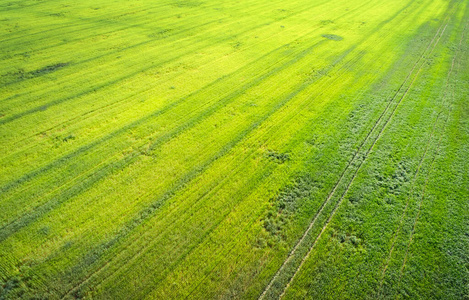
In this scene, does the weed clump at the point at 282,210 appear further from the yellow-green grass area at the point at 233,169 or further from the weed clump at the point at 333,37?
the weed clump at the point at 333,37

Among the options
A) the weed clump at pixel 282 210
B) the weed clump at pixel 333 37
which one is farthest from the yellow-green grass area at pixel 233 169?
the weed clump at pixel 333 37

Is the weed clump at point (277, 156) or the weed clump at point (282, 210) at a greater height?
the weed clump at point (277, 156)

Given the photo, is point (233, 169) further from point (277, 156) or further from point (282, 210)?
point (282, 210)

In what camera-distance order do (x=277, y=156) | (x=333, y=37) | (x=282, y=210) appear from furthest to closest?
1. (x=333, y=37)
2. (x=277, y=156)
3. (x=282, y=210)

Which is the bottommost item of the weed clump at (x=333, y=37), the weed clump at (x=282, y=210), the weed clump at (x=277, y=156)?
the weed clump at (x=282, y=210)

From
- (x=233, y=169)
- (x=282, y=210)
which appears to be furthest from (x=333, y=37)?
(x=282, y=210)

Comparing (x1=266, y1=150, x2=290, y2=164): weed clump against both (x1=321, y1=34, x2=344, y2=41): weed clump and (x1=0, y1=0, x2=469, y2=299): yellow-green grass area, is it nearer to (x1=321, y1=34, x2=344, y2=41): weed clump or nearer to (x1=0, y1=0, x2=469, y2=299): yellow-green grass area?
(x1=0, y1=0, x2=469, y2=299): yellow-green grass area

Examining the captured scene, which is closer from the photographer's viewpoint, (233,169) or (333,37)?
(233,169)

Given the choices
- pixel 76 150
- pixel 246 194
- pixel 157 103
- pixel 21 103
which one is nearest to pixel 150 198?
pixel 246 194

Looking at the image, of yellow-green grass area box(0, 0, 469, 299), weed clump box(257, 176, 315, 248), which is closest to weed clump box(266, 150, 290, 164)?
yellow-green grass area box(0, 0, 469, 299)
